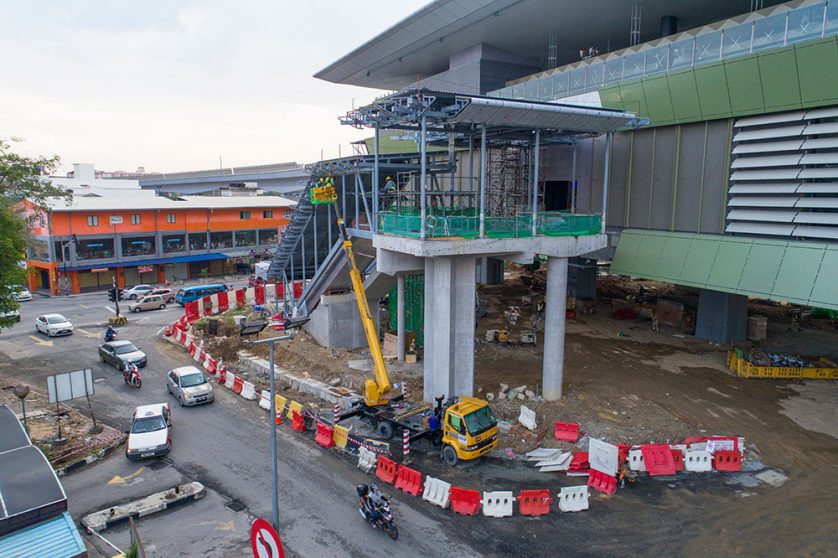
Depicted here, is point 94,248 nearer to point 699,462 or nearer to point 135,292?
point 135,292

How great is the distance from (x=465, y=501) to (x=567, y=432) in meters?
6.16

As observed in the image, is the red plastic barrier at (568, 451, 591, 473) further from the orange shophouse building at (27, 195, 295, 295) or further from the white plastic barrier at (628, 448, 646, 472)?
the orange shophouse building at (27, 195, 295, 295)

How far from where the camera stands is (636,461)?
59.5ft

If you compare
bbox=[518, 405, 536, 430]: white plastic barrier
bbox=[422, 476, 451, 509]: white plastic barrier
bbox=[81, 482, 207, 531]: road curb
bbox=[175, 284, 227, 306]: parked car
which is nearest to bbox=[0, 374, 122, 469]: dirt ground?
bbox=[81, 482, 207, 531]: road curb

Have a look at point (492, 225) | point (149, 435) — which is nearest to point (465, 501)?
point (492, 225)

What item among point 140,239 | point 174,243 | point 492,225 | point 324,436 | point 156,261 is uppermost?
point 492,225

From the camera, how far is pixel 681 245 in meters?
26.7

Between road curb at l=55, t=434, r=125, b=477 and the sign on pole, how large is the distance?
225 centimetres

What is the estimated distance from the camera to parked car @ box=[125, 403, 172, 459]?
18.9 metres

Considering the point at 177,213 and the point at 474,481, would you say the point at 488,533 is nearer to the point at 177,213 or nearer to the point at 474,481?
the point at 474,481

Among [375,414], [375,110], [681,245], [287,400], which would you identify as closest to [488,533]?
[375,414]

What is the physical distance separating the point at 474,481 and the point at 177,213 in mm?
52910

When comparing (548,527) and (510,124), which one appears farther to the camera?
(510,124)

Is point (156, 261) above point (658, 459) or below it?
above
